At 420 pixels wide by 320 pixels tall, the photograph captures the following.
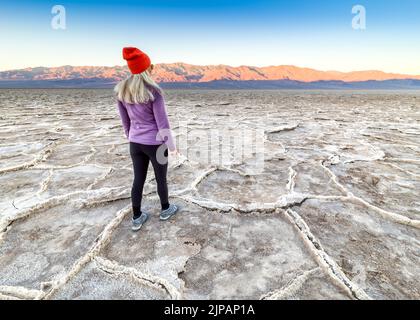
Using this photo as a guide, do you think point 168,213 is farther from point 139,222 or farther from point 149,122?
point 149,122

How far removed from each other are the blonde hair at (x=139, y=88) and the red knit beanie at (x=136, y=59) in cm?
3

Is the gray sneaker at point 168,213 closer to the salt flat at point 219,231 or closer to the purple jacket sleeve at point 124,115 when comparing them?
the salt flat at point 219,231

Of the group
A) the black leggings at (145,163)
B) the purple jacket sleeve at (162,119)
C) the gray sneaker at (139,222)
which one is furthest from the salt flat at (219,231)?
the purple jacket sleeve at (162,119)

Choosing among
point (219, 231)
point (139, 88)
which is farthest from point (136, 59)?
point (219, 231)

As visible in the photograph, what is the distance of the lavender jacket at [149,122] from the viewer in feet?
6.01

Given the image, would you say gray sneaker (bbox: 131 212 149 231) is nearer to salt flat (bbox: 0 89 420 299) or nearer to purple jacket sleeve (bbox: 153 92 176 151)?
salt flat (bbox: 0 89 420 299)

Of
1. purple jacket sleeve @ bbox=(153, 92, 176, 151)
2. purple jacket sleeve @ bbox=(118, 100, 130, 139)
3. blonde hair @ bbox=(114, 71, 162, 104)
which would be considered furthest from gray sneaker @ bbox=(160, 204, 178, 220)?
blonde hair @ bbox=(114, 71, 162, 104)

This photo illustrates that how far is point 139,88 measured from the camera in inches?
68.4

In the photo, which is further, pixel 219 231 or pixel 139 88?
pixel 219 231

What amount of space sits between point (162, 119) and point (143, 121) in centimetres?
15

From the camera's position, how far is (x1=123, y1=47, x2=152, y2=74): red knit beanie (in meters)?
1.70

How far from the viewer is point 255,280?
155 cm

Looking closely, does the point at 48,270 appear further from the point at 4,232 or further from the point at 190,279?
the point at 190,279
